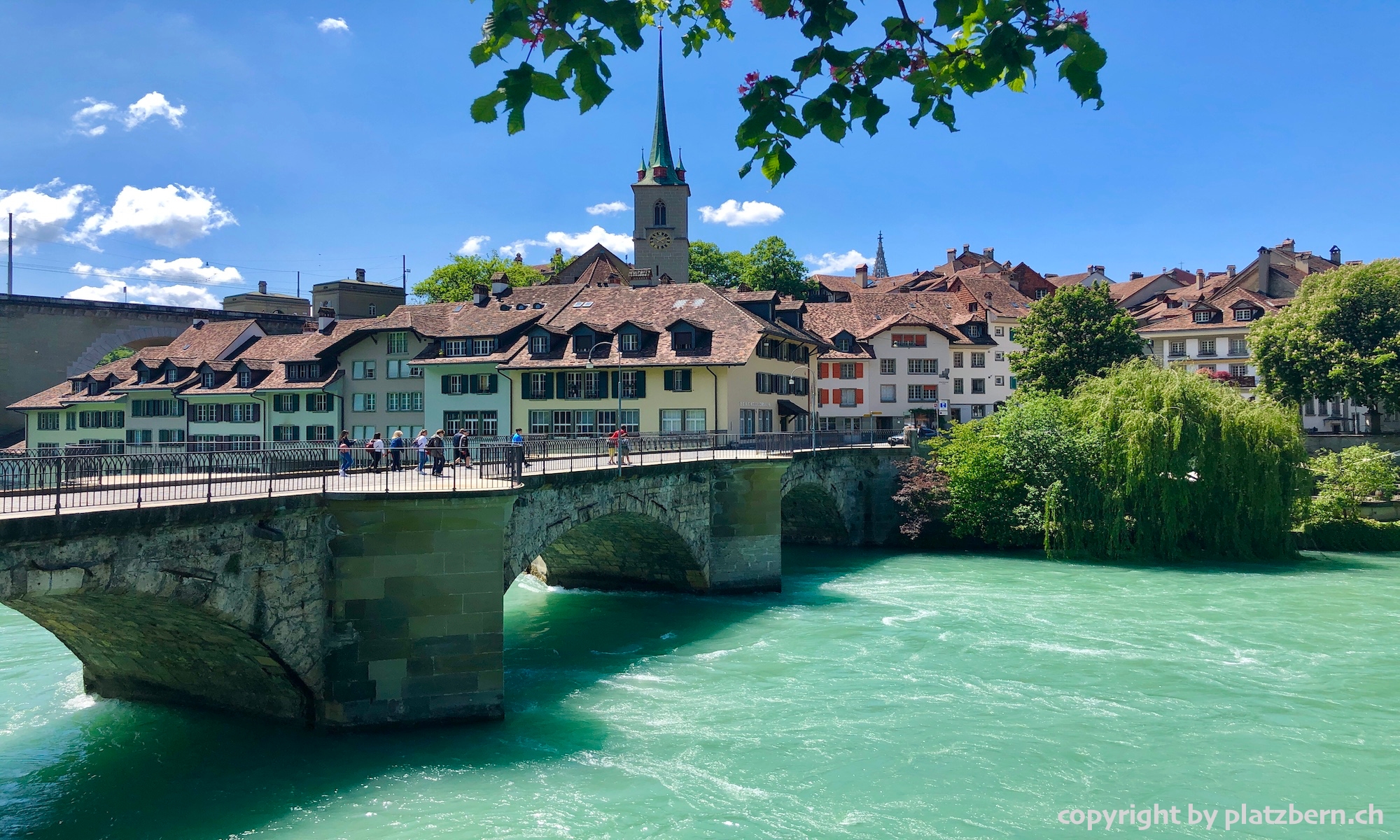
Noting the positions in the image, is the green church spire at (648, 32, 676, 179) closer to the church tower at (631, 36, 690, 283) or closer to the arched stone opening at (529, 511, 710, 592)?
the church tower at (631, 36, 690, 283)

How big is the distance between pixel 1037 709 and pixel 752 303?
32.3 m

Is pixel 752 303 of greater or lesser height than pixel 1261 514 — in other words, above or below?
above

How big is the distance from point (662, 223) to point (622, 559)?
59.5m

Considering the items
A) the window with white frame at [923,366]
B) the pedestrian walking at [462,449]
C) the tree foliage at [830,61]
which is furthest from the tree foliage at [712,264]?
the tree foliage at [830,61]

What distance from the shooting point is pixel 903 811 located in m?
13.7

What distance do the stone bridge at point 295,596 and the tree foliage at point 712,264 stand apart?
68.6 metres

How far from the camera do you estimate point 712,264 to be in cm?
8962

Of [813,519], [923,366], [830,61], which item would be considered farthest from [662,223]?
[830,61]

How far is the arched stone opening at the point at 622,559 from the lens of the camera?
91.8 ft

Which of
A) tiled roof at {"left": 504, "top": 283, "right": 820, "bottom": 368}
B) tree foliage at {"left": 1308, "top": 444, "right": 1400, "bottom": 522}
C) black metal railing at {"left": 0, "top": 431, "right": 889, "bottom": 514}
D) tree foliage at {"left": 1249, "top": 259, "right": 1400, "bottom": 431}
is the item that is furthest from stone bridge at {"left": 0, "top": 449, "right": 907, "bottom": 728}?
tree foliage at {"left": 1249, "top": 259, "right": 1400, "bottom": 431}

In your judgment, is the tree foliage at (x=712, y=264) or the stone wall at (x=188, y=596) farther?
the tree foliage at (x=712, y=264)

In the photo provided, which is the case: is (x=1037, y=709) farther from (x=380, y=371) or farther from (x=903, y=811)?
(x=380, y=371)

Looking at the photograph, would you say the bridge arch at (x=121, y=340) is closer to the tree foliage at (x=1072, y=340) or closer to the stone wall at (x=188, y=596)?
the tree foliage at (x=1072, y=340)

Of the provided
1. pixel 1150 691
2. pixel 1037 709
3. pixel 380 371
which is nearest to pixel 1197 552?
pixel 1150 691
